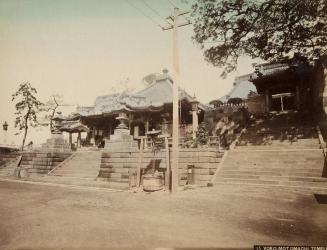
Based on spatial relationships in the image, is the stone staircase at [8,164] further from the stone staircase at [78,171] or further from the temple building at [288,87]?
the temple building at [288,87]

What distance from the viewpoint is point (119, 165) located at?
17438 millimetres

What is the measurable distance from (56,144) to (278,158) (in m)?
18.7

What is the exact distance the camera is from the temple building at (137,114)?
2386 centimetres

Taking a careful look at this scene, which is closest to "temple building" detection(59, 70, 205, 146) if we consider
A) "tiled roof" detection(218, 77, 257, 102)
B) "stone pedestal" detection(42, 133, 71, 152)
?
"stone pedestal" detection(42, 133, 71, 152)

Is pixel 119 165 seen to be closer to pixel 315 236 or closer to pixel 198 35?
pixel 198 35

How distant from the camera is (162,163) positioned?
16.2 metres

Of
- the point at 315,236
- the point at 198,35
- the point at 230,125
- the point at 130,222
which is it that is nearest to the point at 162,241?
the point at 130,222

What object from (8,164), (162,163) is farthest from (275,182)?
(8,164)

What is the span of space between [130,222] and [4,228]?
123 inches

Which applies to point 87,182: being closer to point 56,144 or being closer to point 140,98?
point 56,144

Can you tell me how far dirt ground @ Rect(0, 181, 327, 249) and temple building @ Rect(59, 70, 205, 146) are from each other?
1092 cm

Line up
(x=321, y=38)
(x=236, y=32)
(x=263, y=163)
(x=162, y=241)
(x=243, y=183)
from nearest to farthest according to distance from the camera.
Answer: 1. (x=162, y=241)
2. (x=243, y=183)
3. (x=263, y=163)
4. (x=321, y=38)
5. (x=236, y=32)

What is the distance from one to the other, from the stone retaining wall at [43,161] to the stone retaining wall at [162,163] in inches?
230

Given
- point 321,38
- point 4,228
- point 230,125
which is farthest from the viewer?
point 230,125
